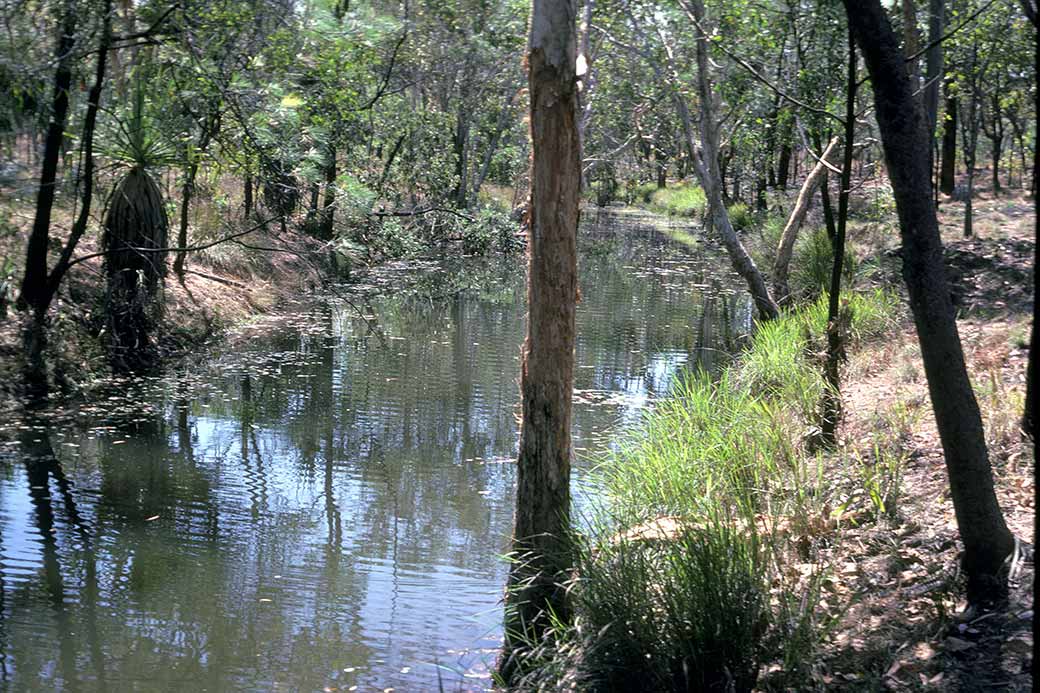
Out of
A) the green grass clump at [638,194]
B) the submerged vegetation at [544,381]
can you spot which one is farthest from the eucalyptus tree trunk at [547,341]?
the green grass clump at [638,194]

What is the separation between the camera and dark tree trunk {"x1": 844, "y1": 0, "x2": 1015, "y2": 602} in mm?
4488

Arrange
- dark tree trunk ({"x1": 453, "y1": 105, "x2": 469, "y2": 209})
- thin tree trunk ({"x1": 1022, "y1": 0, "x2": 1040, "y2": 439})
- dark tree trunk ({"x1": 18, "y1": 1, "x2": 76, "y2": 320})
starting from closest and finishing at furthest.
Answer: thin tree trunk ({"x1": 1022, "y1": 0, "x2": 1040, "y2": 439}) → dark tree trunk ({"x1": 18, "y1": 1, "x2": 76, "y2": 320}) → dark tree trunk ({"x1": 453, "y1": 105, "x2": 469, "y2": 209})

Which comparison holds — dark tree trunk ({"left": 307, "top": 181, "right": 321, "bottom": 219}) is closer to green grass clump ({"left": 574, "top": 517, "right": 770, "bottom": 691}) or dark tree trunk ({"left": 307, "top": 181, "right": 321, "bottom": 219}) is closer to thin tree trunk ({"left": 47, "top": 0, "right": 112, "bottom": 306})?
thin tree trunk ({"left": 47, "top": 0, "right": 112, "bottom": 306})

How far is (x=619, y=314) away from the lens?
61.7 ft

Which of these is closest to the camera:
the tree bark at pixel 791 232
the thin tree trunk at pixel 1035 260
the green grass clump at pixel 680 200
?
the thin tree trunk at pixel 1035 260

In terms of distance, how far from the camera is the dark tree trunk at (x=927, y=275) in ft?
14.7

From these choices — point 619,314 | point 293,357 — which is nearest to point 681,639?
point 293,357

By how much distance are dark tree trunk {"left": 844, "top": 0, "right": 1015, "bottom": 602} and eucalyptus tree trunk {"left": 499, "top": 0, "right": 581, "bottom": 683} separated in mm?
1434

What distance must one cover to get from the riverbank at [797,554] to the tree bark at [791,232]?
621 cm

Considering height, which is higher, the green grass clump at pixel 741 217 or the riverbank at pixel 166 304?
the green grass clump at pixel 741 217

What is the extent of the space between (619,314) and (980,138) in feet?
94.8

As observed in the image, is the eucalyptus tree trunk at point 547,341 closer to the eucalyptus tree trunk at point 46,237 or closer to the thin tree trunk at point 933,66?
the eucalyptus tree trunk at point 46,237

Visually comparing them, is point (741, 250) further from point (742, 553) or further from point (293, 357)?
point (742, 553)

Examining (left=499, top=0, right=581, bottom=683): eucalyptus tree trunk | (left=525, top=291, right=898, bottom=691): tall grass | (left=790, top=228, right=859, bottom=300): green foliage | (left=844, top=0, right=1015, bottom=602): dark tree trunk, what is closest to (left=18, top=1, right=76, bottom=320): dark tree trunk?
(left=499, top=0, right=581, bottom=683): eucalyptus tree trunk
